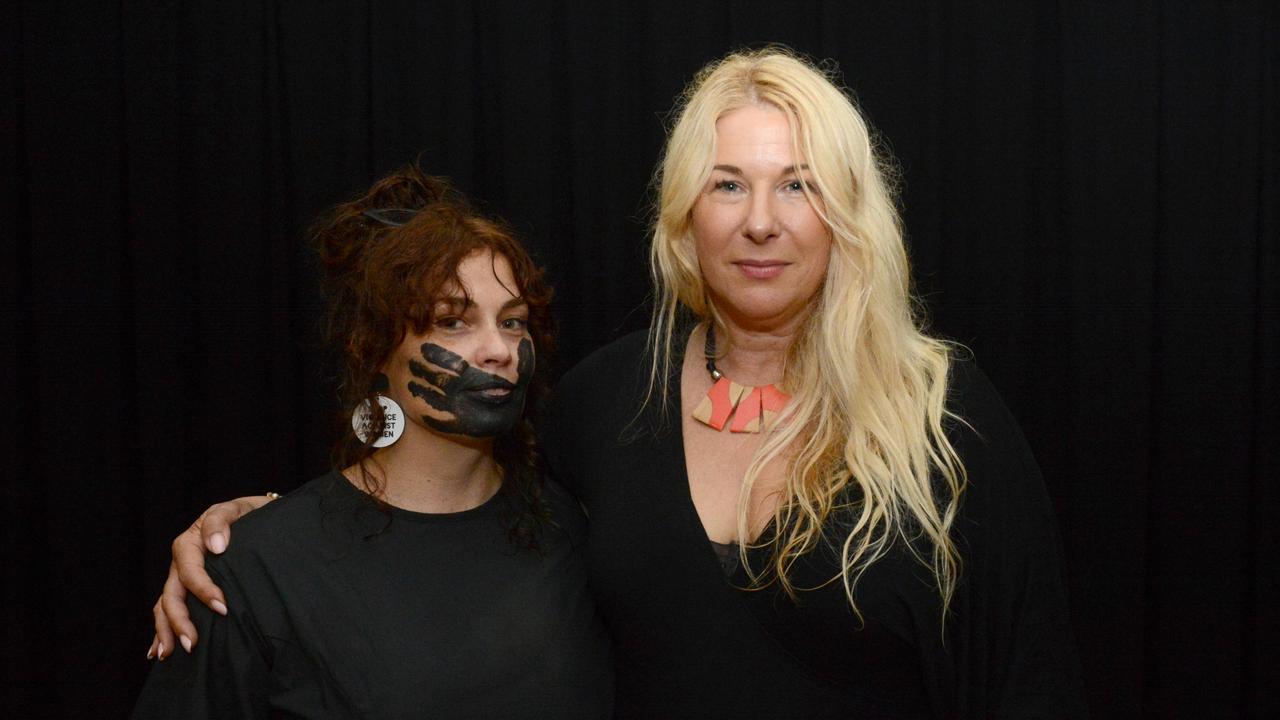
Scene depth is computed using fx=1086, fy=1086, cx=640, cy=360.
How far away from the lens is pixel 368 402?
1.53 metres

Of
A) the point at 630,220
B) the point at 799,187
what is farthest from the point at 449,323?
the point at 630,220

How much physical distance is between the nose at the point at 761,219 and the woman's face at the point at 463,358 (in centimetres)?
34

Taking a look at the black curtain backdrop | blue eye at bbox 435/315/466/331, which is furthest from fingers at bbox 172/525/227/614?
the black curtain backdrop

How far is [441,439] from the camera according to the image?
153 cm

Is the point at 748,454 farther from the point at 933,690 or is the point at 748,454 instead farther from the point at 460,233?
the point at 460,233

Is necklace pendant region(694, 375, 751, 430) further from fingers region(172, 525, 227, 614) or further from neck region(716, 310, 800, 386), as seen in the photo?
fingers region(172, 525, 227, 614)

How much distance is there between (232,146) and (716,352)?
5.76ft

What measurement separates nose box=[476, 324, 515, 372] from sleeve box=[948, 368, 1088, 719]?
64 cm

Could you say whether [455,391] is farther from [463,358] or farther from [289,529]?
[289,529]

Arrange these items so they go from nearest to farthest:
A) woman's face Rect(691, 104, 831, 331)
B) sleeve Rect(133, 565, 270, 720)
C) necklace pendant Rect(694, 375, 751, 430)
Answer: sleeve Rect(133, 565, 270, 720), woman's face Rect(691, 104, 831, 331), necklace pendant Rect(694, 375, 751, 430)

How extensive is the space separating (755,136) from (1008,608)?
71cm

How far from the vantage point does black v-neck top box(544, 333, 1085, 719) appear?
1424 millimetres

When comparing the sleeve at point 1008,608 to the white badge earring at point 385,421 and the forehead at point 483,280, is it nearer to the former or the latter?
the forehead at point 483,280

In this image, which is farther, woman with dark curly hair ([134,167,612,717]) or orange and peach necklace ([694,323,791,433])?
orange and peach necklace ([694,323,791,433])
